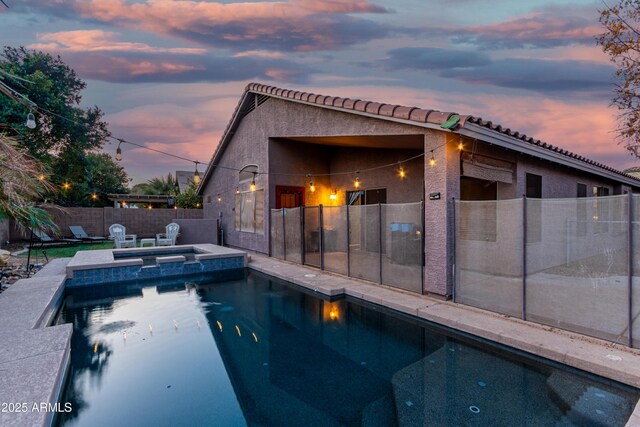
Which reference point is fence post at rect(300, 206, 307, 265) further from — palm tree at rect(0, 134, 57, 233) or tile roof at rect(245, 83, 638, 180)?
palm tree at rect(0, 134, 57, 233)

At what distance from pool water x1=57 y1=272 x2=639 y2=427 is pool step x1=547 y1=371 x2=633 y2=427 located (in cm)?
1

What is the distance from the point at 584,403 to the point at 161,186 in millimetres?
28479

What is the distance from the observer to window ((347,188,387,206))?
34.6 ft

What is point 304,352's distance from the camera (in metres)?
4.52

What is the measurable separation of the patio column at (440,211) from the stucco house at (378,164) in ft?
0.06

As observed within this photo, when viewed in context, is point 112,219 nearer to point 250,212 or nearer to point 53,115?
point 53,115

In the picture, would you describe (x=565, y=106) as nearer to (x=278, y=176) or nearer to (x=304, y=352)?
(x=278, y=176)

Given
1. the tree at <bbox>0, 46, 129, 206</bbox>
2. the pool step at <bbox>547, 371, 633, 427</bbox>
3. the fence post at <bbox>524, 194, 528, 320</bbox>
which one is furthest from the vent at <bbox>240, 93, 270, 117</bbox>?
the pool step at <bbox>547, 371, 633, 427</bbox>

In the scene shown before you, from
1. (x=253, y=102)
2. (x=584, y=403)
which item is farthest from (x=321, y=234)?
(x=253, y=102)

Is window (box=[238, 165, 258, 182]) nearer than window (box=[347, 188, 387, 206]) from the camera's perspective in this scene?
No

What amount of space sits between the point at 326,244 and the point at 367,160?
3.65 meters

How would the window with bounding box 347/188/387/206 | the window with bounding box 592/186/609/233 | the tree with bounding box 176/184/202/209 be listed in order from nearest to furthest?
1. the window with bounding box 592/186/609/233
2. the window with bounding box 347/188/387/206
3. the tree with bounding box 176/184/202/209

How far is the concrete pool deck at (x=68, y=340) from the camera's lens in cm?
291

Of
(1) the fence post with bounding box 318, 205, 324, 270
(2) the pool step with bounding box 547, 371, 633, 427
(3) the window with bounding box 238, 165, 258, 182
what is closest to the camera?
(2) the pool step with bounding box 547, 371, 633, 427
